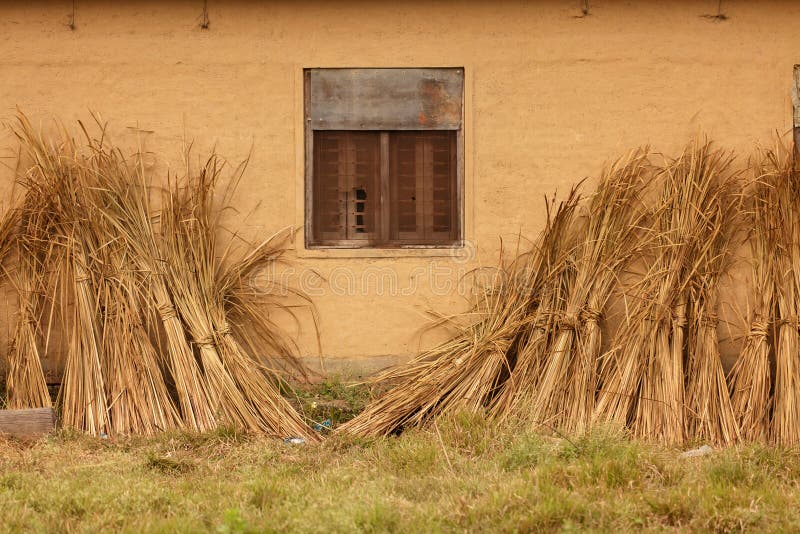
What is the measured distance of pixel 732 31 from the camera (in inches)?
243

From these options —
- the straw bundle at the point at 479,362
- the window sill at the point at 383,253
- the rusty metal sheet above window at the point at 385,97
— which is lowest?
the straw bundle at the point at 479,362

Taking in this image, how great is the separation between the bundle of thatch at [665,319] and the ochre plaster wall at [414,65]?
1.48 ft

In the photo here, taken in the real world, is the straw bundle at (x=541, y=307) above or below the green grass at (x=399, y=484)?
above

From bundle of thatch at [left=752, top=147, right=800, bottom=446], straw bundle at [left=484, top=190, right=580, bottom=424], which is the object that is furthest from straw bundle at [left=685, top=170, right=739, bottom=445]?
straw bundle at [left=484, top=190, right=580, bottom=424]

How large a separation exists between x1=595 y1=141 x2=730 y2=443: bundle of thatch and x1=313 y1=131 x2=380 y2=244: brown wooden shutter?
182 cm

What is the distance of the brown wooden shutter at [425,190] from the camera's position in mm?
6238

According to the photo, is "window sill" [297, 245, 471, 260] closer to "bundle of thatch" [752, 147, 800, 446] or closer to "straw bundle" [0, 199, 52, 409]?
"straw bundle" [0, 199, 52, 409]

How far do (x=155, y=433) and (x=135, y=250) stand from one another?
1.17 m

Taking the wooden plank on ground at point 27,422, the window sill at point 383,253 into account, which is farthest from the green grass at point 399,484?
the window sill at point 383,253

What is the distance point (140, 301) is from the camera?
584 centimetres

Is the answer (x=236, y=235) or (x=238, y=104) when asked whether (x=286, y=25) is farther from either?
(x=236, y=235)

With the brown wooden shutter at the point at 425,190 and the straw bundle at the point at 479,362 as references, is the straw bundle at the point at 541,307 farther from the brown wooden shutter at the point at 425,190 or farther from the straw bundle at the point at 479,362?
the brown wooden shutter at the point at 425,190

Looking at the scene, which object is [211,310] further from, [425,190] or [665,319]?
[665,319]

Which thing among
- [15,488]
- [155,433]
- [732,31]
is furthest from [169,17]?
[732,31]
